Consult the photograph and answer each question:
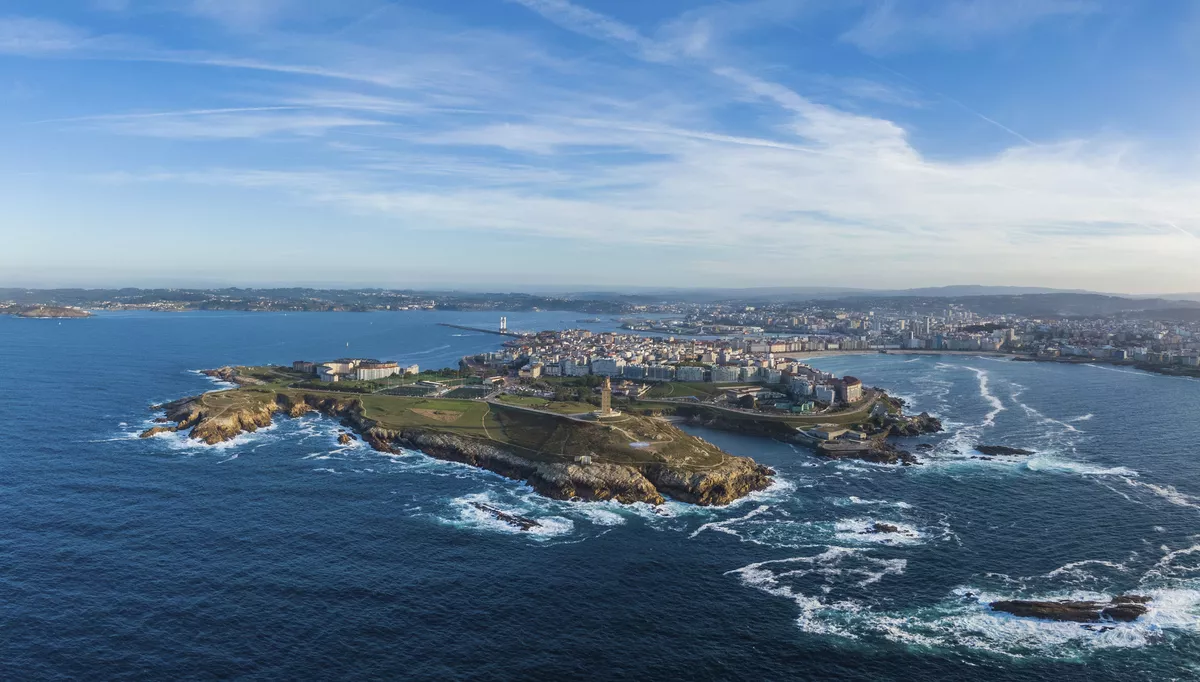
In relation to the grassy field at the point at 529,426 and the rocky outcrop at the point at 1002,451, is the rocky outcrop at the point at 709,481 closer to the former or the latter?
the grassy field at the point at 529,426

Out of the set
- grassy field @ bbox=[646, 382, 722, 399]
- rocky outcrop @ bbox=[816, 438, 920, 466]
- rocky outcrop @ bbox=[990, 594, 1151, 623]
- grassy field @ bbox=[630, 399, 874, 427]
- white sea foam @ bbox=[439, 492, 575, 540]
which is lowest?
rocky outcrop @ bbox=[990, 594, 1151, 623]

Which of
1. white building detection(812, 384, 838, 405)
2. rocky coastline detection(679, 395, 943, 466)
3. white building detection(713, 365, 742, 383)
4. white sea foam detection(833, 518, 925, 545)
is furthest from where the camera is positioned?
white building detection(713, 365, 742, 383)

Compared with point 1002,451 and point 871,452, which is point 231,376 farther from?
point 1002,451

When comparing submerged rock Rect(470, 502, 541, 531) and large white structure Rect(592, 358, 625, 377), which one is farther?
large white structure Rect(592, 358, 625, 377)

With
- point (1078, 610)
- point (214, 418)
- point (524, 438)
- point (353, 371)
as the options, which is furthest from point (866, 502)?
point (353, 371)

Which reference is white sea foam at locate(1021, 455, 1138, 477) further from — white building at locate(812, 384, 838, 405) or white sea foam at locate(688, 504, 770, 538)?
white building at locate(812, 384, 838, 405)

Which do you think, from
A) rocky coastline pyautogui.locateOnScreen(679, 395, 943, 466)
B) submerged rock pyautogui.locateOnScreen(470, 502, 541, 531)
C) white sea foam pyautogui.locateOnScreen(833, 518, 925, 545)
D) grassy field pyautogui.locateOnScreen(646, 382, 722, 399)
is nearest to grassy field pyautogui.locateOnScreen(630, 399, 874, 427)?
rocky coastline pyautogui.locateOnScreen(679, 395, 943, 466)

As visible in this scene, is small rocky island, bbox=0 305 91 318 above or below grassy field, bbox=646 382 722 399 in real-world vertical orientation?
above
